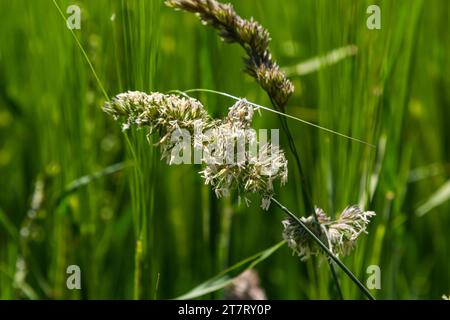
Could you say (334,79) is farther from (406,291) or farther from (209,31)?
(406,291)

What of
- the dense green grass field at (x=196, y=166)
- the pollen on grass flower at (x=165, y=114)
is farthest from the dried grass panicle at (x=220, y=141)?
the dense green grass field at (x=196, y=166)

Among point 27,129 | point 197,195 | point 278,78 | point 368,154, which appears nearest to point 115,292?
point 197,195

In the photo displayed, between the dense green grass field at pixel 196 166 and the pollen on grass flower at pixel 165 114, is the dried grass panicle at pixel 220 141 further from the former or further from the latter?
the dense green grass field at pixel 196 166

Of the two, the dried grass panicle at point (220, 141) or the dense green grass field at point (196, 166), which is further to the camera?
the dense green grass field at point (196, 166)

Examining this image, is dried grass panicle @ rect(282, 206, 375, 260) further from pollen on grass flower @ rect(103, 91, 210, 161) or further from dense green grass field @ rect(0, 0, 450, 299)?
pollen on grass flower @ rect(103, 91, 210, 161)

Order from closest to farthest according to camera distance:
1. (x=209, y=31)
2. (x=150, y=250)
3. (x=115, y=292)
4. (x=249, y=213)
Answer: (x=150, y=250) < (x=209, y=31) < (x=115, y=292) < (x=249, y=213)

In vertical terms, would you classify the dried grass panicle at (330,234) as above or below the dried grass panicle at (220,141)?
below

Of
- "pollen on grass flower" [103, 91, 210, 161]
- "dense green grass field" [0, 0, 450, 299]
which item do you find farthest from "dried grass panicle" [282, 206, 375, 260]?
"pollen on grass flower" [103, 91, 210, 161]
